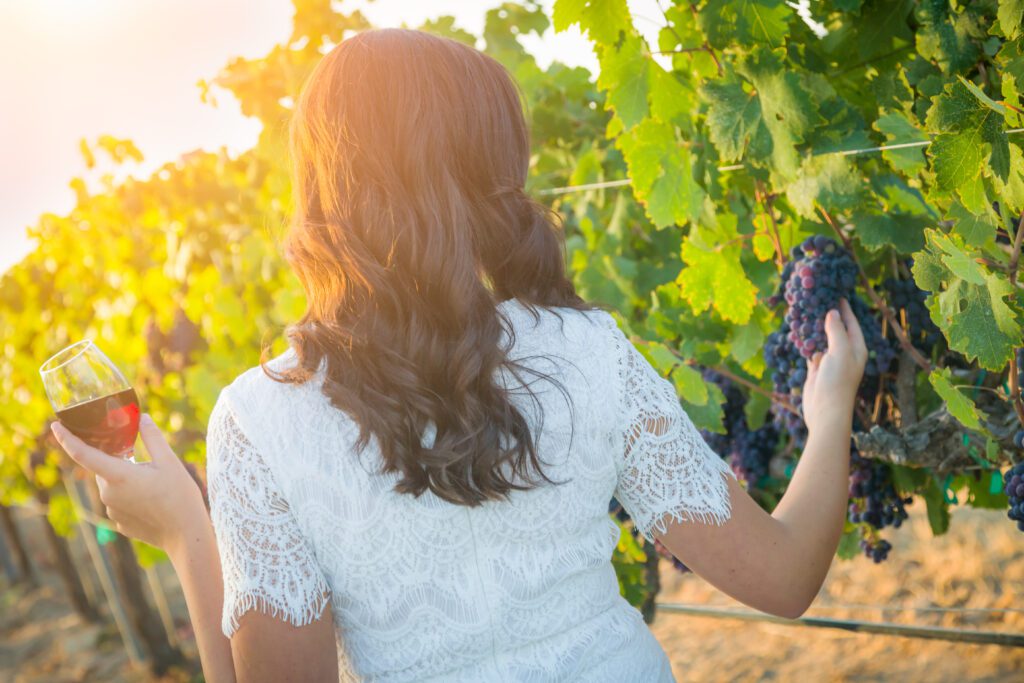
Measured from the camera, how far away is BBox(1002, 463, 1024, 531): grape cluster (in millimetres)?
1505

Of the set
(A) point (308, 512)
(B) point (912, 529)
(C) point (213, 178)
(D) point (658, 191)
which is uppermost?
(C) point (213, 178)

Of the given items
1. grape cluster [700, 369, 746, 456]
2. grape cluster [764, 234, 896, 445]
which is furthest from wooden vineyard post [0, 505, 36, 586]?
grape cluster [764, 234, 896, 445]

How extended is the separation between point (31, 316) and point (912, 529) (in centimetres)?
633

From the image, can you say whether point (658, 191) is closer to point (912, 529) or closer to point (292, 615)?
point (292, 615)

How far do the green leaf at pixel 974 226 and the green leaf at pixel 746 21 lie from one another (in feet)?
1.79

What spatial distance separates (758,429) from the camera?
7.91 ft

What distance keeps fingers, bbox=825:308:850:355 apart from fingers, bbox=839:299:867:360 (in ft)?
0.04

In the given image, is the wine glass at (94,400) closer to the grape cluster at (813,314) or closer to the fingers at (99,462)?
the fingers at (99,462)

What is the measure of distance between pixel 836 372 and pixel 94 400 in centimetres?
143

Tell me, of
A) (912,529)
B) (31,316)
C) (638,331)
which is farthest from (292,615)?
(31,316)

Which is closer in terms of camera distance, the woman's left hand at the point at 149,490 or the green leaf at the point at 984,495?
the woman's left hand at the point at 149,490

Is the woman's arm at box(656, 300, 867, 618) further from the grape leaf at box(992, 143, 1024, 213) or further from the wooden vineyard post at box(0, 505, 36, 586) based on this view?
the wooden vineyard post at box(0, 505, 36, 586)

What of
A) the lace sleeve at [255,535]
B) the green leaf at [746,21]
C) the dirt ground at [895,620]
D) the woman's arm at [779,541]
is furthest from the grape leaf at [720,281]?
the dirt ground at [895,620]

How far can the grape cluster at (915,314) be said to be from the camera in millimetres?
1931
